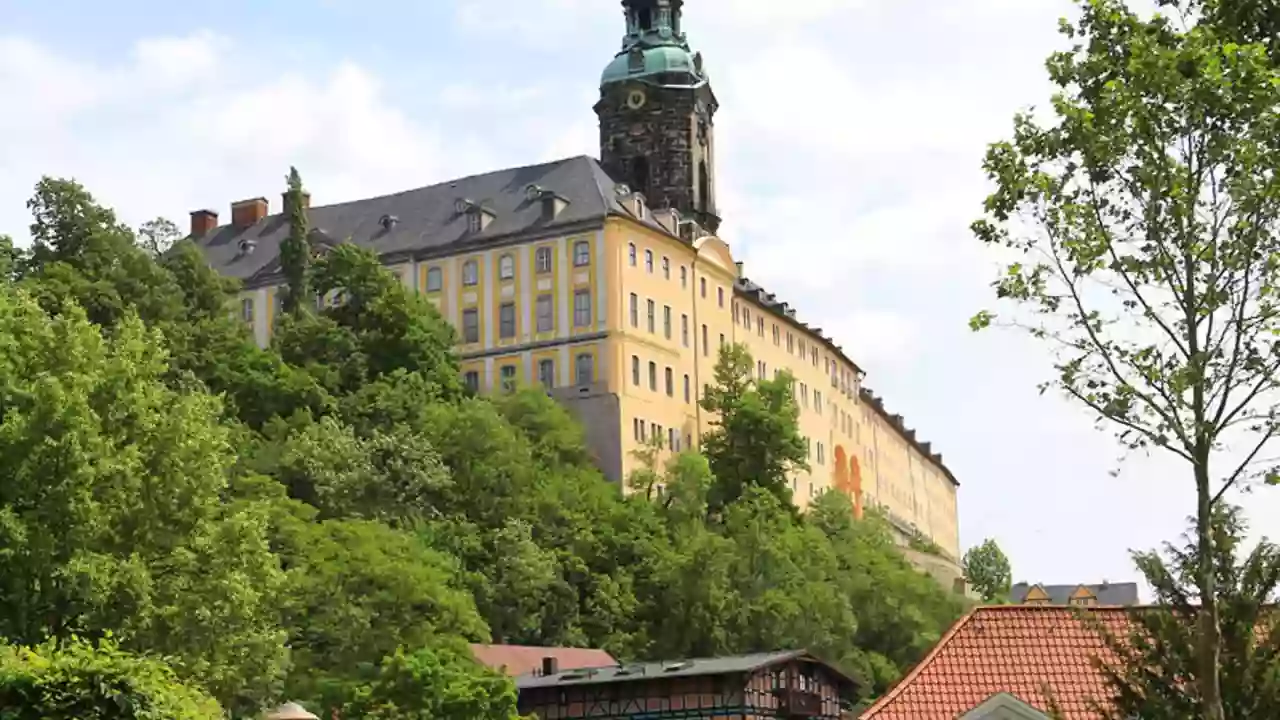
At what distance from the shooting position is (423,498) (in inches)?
2714

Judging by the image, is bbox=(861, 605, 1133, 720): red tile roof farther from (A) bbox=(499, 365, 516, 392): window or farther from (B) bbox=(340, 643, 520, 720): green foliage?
(A) bbox=(499, 365, 516, 392): window

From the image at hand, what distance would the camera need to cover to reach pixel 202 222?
3959 inches

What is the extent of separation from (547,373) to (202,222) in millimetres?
26786

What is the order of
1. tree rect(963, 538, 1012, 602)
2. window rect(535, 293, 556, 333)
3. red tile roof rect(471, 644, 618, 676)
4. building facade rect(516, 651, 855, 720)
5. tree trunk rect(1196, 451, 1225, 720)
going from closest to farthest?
tree trunk rect(1196, 451, 1225, 720) → building facade rect(516, 651, 855, 720) → red tile roof rect(471, 644, 618, 676) → window rect(535, 293, 556, 333) → tree rect(963, 538, 1012, 602)

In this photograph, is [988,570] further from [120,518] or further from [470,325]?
[120,518]

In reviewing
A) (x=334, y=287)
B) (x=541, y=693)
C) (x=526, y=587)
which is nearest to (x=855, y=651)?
(x=526, y=587)

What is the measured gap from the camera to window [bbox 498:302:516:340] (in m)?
85.2

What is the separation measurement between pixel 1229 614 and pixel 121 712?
11.6 m

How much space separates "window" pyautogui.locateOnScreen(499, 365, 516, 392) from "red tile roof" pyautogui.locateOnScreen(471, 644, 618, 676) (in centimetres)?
1968

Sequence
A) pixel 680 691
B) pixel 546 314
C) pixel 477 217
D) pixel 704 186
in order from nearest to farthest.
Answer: pixel 680 691
pixel 546 314
pixel 477 217
pixel 704 186

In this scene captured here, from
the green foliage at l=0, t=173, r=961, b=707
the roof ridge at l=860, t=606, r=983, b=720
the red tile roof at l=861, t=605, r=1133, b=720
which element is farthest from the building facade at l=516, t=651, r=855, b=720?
the red tile roof at l=861, t=605, r=1133, b=720

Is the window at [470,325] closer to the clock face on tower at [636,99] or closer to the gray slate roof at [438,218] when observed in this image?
the gray slate roof at [438,218]

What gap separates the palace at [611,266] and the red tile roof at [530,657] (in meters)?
18.3

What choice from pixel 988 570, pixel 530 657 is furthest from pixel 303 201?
pixel 988 570
